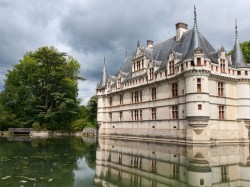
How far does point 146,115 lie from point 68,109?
1859 centimetres

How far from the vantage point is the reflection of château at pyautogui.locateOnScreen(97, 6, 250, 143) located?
2350 cm

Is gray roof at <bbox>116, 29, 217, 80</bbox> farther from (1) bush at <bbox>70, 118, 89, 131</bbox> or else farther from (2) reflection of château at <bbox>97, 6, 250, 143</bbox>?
(1) bush at <bbox>70, 118, 89, 131</bbox>

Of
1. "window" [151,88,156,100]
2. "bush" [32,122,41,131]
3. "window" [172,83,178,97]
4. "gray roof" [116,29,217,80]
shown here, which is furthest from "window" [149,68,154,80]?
"bush" [32,122,41,131]

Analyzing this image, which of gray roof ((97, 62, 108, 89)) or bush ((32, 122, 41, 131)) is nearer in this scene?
gray roof ((97, 62, 108, 89))

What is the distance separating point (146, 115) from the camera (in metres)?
30.1

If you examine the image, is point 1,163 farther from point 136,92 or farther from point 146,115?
point 136,92

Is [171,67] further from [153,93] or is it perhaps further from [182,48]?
[153,93]

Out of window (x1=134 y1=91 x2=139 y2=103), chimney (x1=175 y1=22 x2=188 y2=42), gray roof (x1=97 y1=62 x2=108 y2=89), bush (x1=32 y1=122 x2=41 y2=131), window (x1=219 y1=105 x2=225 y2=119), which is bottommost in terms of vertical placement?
bush (x1=32 y1=122 x2=41 y2=131)

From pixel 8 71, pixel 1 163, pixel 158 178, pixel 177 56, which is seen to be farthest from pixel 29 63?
pixel 158 178

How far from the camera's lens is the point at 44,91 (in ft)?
150

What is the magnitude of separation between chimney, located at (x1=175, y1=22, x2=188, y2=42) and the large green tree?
20.8m

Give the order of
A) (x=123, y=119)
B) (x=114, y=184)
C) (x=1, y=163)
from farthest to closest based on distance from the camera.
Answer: (x=123, y=119)
(x=1, y=163)
(x=114, y=184)

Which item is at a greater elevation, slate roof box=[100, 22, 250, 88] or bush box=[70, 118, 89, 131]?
slate roof box=[100, 22, 250, 88]

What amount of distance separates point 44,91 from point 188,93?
28.9 m
